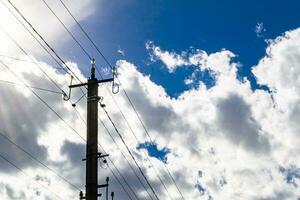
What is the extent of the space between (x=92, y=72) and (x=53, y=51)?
2.60m

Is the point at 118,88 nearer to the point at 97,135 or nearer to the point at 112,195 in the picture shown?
the point at 97,135

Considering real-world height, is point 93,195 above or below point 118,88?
below

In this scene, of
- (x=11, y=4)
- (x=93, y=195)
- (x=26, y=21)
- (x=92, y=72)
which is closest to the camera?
(x=11, y=4)

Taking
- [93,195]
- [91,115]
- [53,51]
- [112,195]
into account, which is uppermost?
[112,195]

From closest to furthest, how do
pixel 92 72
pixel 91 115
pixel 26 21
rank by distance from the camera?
pixel 26 21 → pixel 91 115 → pixel 92 72

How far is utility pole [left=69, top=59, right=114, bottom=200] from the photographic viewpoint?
60.8 ft

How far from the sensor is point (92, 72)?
69.5 feet

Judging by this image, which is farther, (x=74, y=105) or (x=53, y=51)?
(x=74, y=105)

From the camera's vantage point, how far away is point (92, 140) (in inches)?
760

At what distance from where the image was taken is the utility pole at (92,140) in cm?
1855

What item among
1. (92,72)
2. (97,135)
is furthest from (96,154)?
(92,72)

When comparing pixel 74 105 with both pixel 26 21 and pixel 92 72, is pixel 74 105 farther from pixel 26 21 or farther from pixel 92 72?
pixel 26 21

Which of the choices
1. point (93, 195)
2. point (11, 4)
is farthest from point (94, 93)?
A: point (11, 4)

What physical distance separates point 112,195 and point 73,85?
16.7 m
